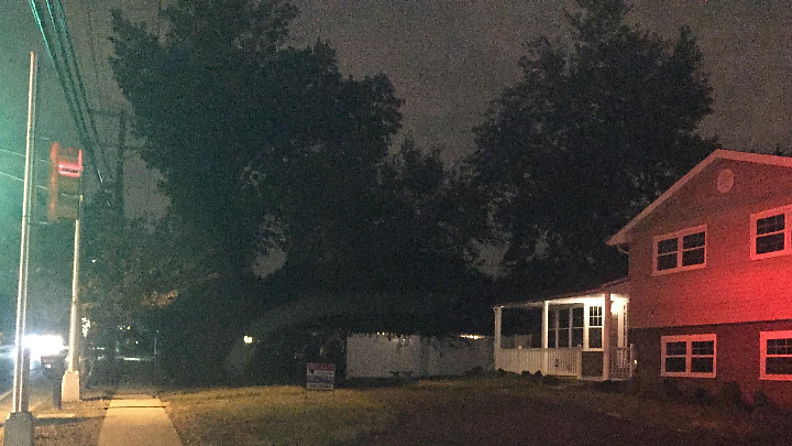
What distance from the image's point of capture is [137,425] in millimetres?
17234

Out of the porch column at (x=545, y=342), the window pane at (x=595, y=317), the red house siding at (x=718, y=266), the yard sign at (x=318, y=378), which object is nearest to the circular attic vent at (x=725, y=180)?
the red house siding at (x=718, y=266)

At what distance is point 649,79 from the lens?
4391cm

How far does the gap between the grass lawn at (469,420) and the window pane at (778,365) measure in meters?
1.09

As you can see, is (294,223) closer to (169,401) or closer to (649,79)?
(169,401)

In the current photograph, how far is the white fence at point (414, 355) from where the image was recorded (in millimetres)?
35469

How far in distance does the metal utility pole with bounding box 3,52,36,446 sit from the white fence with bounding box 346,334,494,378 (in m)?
21.2

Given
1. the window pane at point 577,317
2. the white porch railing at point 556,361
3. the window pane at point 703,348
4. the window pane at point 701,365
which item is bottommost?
the white porch railing at point 556,361

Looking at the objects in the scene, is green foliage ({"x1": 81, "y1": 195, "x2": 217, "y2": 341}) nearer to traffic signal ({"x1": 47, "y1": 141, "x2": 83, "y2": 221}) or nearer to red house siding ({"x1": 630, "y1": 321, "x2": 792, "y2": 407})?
traffic signal ({"x1": 47, "y1": 141, "x2": 83, "y2": 221})

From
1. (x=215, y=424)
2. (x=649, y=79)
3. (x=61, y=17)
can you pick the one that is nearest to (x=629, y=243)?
(x=215, y=424)

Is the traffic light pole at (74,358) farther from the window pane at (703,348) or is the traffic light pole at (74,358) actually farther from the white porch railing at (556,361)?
the window pane at (703,348)

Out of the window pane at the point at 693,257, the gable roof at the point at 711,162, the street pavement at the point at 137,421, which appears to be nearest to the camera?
the street pavement at the point at 137,421

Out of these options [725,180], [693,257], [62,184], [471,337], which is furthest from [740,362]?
[471,337]

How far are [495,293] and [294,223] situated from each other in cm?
1039

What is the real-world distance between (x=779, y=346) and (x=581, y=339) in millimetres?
8863
